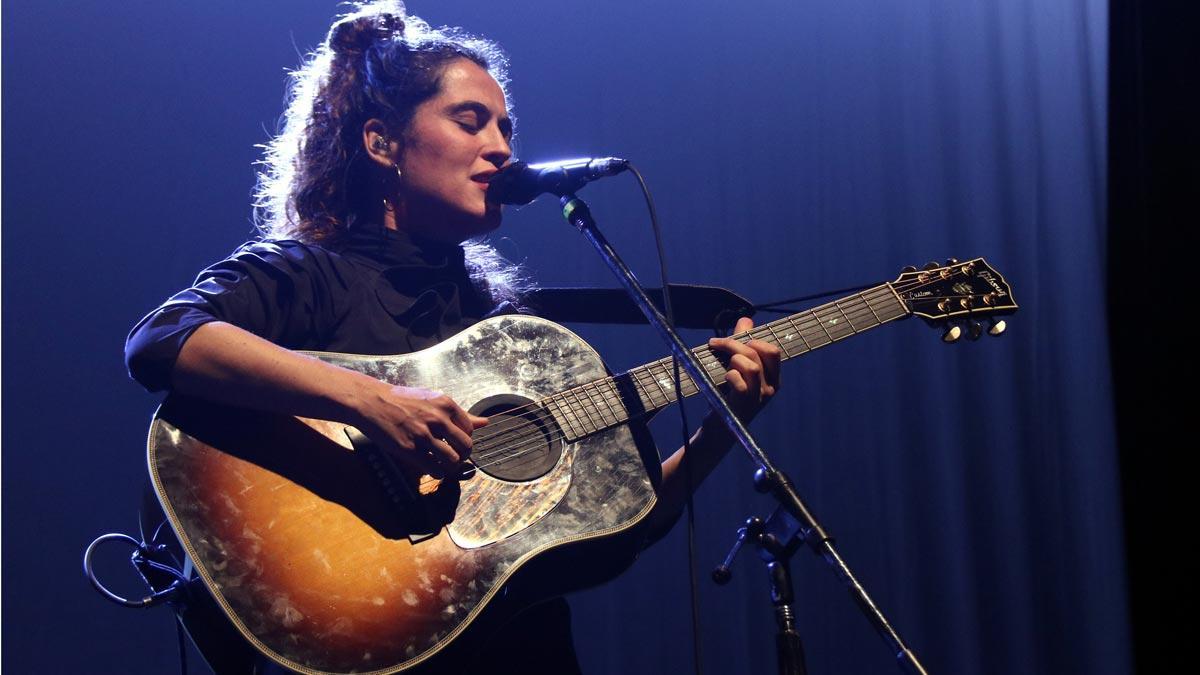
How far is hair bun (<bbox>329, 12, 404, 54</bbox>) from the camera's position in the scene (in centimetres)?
242

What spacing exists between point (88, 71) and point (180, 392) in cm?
152

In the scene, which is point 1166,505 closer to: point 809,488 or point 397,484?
point 809,488

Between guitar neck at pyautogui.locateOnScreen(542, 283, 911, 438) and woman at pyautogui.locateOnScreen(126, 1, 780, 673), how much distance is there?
0.10 m

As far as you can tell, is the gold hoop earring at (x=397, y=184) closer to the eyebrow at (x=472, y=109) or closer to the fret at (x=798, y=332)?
the eyebrow at (x=472, y=109)

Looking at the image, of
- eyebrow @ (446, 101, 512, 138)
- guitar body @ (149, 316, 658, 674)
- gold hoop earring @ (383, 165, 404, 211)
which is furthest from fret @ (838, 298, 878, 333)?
gold hoop earring @ (383, 165, 404, 211)

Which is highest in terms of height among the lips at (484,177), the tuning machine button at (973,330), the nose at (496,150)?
the nose at (496,150)

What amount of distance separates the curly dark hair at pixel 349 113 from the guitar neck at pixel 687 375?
463 mm

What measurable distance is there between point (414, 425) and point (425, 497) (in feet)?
0.48

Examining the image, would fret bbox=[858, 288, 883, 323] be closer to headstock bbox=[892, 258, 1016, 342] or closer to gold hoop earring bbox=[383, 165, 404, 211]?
headstock bbox=[892, 258, 1016, 342]

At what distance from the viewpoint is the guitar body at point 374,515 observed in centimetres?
158

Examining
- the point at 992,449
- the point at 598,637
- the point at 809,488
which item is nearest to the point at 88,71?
the point at 598,637

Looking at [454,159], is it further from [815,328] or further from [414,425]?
[815,328]

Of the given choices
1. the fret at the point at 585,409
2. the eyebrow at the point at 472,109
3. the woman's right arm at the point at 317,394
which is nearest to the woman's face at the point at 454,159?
the eyebrow at the point at 472,109

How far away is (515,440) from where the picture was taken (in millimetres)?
1912
